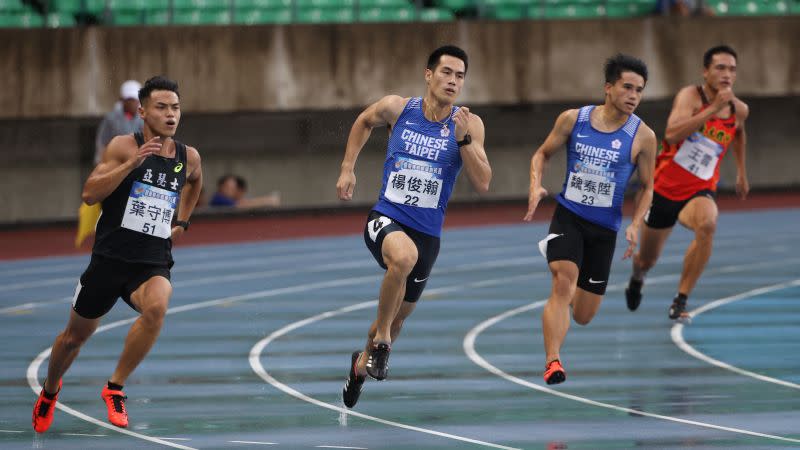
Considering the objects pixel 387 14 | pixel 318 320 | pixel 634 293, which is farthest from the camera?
pixel 387 14

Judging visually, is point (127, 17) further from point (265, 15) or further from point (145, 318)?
point (145, 318)

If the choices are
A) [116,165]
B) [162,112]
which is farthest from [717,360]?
[116,165]

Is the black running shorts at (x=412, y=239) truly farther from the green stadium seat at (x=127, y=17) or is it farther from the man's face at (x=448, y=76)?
the green stadium seat at (x=127, y=17)

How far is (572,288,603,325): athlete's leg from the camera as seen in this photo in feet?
34.7

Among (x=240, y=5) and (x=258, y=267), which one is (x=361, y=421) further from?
(x=240, y=5)

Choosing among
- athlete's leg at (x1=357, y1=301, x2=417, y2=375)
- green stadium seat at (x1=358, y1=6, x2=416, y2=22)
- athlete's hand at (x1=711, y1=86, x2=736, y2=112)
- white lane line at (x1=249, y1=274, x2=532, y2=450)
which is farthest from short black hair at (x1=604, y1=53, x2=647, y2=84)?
green stadium seat at (x1=358, y1=6, x2=416, y2=22)

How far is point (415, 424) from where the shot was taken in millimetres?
9219

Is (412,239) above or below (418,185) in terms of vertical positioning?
below

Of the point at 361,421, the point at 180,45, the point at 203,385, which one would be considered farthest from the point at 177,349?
the point at 180,45

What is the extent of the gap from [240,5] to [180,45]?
4.09 feet

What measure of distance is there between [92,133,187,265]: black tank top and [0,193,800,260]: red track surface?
1175 cm

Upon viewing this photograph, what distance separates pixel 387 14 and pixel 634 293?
1052cm

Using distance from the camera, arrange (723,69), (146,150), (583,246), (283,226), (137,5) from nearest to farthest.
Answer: (146,150)
(583,246)
(723,69)
(137,5)
(283,226)

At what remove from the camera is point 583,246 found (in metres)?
10.2
